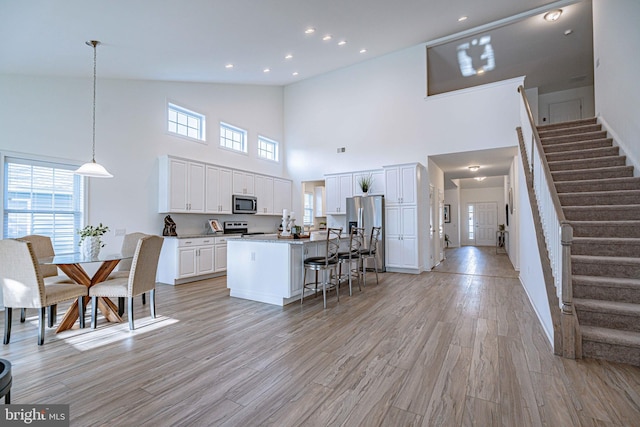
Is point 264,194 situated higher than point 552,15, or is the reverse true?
point 552,15

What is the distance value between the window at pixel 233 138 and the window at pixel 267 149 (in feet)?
1.91

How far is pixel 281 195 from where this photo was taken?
821cm

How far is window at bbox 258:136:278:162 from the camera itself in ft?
26.6

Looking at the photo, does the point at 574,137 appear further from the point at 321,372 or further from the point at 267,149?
the point at 267,149

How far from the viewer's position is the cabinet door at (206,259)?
223 inches

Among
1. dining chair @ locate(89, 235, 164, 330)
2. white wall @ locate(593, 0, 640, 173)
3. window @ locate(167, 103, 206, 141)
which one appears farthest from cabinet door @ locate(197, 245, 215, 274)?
white wall @ locate(593, 0, 640, 173)

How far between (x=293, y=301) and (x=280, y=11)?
14.0 ft

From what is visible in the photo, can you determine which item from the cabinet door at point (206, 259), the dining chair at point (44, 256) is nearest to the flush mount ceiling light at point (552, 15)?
the cabinet door at point (206, 259)

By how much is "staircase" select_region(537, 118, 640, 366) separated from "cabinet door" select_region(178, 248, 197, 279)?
5548 mm

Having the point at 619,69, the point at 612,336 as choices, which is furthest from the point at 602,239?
the point at 619,69

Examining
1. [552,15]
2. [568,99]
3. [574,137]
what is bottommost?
[574,137]

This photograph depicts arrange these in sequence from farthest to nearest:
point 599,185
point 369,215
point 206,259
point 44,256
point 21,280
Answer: point 369,215
point 206,259
point 599,185
point 44,256
point 21,280

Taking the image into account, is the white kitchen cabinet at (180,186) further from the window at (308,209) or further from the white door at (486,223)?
the white door at (486,223)

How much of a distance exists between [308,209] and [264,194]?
6.05 ft
